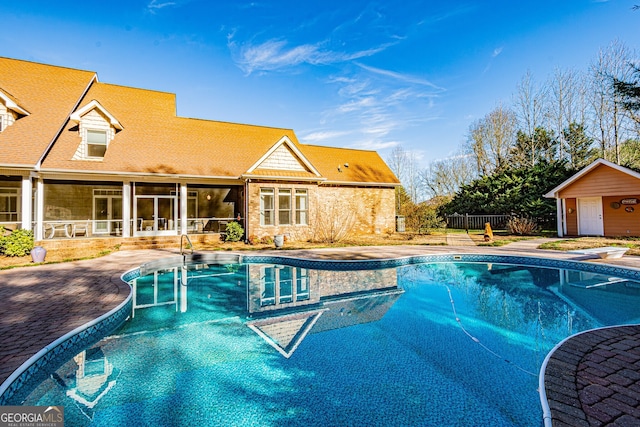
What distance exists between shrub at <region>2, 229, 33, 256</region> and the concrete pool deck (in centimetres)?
289

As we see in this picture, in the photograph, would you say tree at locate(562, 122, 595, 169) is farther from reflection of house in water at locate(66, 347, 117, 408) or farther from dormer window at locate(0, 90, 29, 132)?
dormer window at locate(0, 90, 29, 132)

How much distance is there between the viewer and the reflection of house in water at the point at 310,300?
5.69 meters

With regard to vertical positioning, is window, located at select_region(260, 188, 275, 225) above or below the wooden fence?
above

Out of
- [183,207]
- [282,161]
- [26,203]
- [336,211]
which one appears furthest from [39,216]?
[336,211]

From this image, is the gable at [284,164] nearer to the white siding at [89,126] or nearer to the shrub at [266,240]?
the shrub at [266,240]

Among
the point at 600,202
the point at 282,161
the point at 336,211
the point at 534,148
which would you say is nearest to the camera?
the point at 282,161

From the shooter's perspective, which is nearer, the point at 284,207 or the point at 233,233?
the point at 233,233

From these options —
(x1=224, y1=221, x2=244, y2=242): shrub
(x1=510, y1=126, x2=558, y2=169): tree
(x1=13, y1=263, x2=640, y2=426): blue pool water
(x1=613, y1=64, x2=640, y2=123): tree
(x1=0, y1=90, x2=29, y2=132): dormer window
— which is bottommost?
(x1=13, y1=263, x2=640, y2=426): blue pool water

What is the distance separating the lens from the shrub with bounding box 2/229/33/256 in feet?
36.9

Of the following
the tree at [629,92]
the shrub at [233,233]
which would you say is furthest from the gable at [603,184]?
the shrub at [233,233]

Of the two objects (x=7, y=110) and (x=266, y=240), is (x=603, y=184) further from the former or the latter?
(x=7, y=110)

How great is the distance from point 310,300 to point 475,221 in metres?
21.9

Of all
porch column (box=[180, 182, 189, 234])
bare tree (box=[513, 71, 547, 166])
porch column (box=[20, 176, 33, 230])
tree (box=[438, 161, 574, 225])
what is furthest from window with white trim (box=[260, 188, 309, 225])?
bare tree (box=[513, 71, 547, 166])

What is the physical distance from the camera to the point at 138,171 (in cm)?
1430
